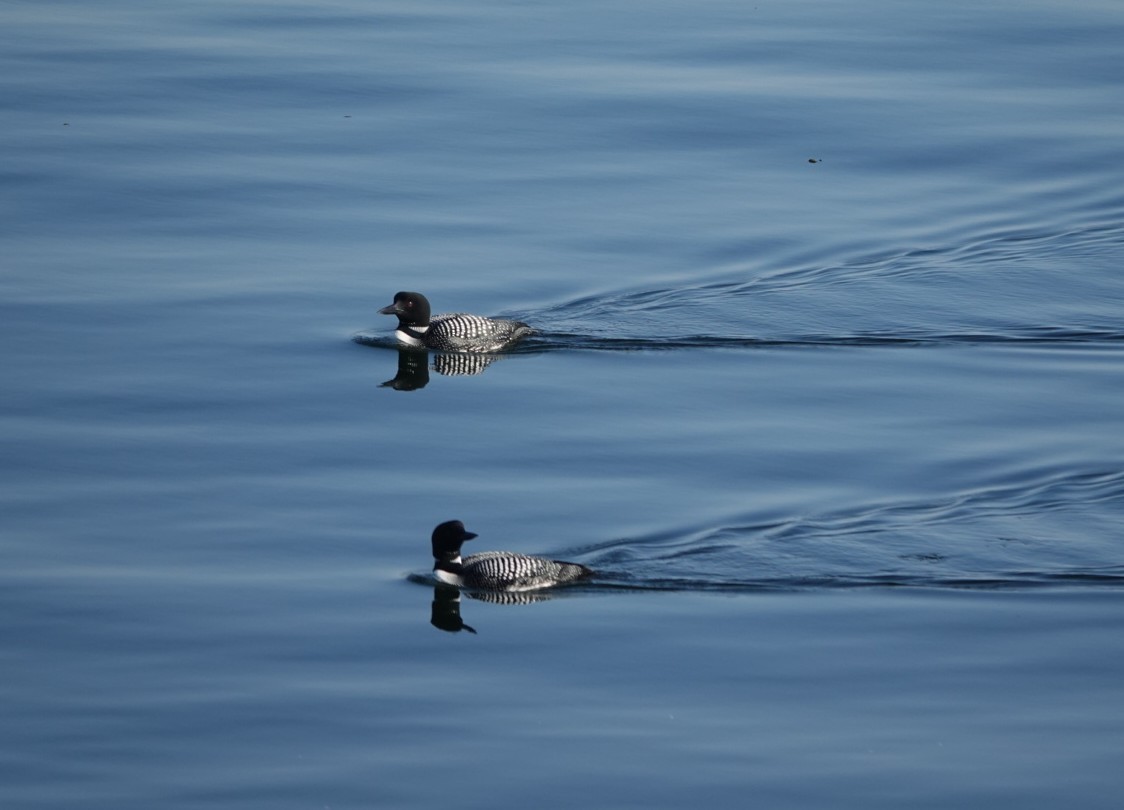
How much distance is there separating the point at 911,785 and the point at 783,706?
3.56 ft

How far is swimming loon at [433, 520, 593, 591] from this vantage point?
491 inches

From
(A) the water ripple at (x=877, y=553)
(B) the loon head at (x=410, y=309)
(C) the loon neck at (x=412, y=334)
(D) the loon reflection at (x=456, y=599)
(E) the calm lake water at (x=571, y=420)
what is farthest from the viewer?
(C) the loon neck at (x=412, y=334)

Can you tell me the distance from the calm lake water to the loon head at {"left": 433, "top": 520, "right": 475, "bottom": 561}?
32 cm

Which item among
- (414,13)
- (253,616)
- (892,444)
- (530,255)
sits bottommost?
(253,616)

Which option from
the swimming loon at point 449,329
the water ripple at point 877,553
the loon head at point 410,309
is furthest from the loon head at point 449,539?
the loon head at point 410,309

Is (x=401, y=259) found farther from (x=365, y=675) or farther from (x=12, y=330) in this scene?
(x=365, y=675)

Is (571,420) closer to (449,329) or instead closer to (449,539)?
(449,329)

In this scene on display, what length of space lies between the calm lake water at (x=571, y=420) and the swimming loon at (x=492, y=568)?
228 mm

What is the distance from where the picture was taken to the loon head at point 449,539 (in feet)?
40.9

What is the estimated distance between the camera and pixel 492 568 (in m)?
12.5

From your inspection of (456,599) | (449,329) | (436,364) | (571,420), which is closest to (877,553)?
(456,599)

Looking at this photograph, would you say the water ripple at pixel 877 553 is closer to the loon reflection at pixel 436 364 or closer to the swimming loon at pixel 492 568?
the swimming loon at pixel 492 568

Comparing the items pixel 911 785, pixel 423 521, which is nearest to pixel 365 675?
pixel 423 521

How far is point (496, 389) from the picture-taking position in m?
17.0
